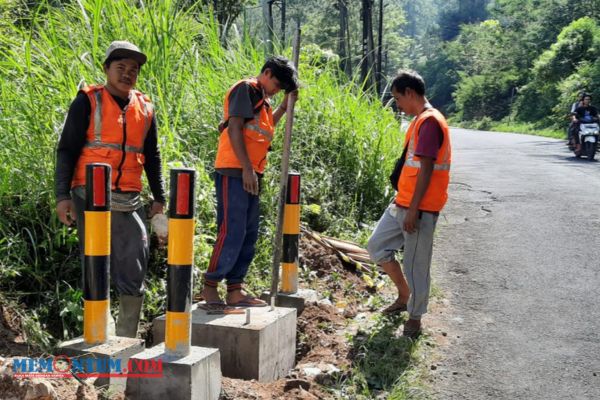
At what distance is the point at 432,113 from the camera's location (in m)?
4.57

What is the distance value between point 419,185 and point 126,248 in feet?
6.31

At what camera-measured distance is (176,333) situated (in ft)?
10.7

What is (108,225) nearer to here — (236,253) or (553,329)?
(236,253)

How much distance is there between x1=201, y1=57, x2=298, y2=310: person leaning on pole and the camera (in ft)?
14.0

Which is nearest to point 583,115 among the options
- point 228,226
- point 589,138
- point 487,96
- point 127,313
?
point 589,138

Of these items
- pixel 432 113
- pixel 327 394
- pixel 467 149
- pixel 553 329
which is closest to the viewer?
pixel 327 394

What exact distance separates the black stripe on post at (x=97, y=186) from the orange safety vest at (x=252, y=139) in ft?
3.51

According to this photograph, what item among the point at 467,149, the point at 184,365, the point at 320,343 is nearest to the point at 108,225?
the point at 184,365

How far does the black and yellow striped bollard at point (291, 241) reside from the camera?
5172mm

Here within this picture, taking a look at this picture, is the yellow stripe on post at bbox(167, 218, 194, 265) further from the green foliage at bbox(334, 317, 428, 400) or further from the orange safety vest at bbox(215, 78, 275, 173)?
the green foliage at bbox(334, 317, 428, 400)

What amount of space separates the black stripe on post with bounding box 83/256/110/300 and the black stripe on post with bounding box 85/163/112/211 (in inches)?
10.5

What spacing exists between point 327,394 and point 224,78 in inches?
161

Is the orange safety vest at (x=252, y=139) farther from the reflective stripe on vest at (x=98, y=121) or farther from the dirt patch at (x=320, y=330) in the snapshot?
the dirt patch at (x=320, y=330)

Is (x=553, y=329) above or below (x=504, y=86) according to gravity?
below
